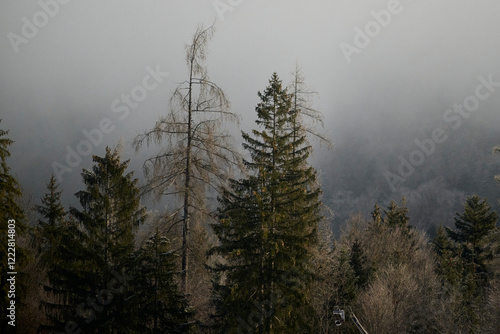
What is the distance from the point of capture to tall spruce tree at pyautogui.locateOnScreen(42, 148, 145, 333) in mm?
13719

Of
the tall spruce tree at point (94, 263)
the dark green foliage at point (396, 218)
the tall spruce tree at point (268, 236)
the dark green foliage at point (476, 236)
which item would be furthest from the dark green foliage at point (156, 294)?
the dark green foliage at point (396, 218)

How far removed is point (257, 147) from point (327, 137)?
5448mm

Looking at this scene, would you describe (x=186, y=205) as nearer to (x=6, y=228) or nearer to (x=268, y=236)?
(x=268, y=236)

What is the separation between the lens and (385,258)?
35.5m

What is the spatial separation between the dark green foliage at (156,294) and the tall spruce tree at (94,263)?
1.62 feet

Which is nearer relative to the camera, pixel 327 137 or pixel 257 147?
pixel 257 147

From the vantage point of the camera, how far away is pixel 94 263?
13875mm

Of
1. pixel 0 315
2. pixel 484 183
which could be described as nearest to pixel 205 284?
pixel 0 315

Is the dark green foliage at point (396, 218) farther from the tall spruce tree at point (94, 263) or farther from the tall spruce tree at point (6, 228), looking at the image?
the tall spruce tree at point (6, 228)

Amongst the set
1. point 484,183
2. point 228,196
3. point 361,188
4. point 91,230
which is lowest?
point 484,183

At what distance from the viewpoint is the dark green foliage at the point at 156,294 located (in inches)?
545

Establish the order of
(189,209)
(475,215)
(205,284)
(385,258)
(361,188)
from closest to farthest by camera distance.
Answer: (189,209) → (205,284) → (475,215) → (385,258) → (361,188)

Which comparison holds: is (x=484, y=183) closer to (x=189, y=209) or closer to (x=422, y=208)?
(x=422, y=208)

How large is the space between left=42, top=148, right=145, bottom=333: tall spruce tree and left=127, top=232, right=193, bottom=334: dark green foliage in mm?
494
